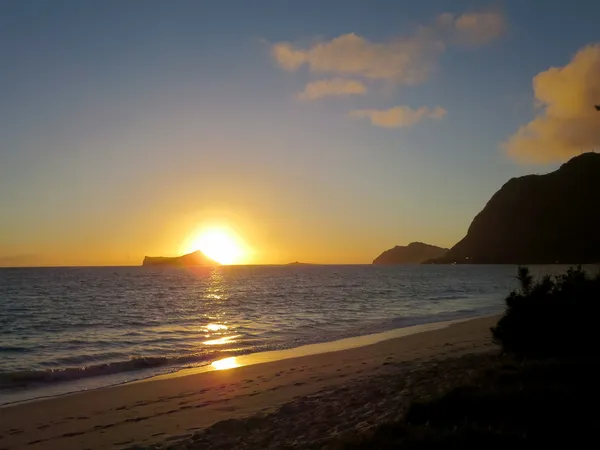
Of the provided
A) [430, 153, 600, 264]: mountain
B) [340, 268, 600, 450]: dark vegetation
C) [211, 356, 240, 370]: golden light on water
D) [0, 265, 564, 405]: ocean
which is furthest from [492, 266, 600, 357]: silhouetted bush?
[430, 153, 600, 264]: mountain

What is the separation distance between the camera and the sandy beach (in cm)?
991

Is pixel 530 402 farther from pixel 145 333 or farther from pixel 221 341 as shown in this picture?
pixel 145 333

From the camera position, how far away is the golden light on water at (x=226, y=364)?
18.9m

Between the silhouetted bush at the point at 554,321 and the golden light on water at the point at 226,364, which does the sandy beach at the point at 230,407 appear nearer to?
the golden light on water at the point at 226,364

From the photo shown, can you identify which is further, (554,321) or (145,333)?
(145,333)

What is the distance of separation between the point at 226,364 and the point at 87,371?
4.77 meters

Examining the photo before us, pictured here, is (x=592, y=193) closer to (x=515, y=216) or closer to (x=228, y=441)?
(x=515, y=216)

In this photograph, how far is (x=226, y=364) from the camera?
19703 millimetres

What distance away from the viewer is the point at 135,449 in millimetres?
9484

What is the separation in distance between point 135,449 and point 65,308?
139 ft

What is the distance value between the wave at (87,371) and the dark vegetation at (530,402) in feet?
42.2

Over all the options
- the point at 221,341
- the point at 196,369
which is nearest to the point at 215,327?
the point at 221,341

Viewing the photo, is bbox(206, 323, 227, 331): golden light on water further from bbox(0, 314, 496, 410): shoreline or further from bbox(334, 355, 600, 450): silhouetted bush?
bbox(334, 355, 600, 450): silhouetted bush

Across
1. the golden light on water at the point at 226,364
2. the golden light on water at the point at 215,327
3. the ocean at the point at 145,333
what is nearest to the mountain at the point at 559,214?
the ocean at the point at 145,333
